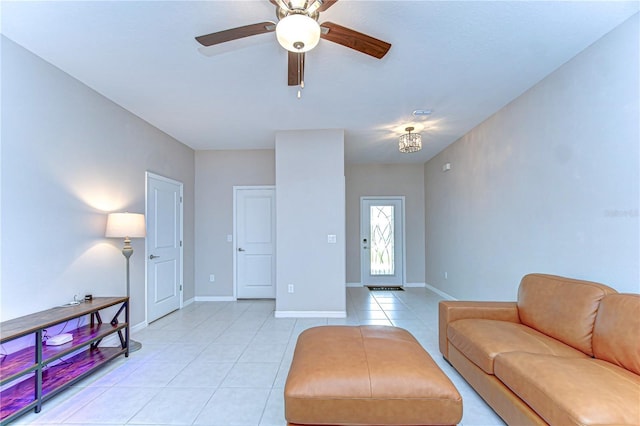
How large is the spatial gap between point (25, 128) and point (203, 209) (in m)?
2.96

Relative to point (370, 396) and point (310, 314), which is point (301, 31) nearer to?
point (370, 396)

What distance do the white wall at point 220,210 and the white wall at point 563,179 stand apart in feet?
11.0

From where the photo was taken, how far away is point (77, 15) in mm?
1896

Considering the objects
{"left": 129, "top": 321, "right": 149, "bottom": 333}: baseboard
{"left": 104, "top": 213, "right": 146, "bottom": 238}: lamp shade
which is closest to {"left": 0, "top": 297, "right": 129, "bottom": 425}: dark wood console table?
{"left": 104, "top": 213, "right": 146, "bottom": 238}: lamp shade

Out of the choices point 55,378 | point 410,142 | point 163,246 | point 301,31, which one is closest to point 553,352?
point 301,31

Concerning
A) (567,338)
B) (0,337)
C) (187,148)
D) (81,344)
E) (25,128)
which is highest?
(187,148)

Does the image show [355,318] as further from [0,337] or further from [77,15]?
[77,15]

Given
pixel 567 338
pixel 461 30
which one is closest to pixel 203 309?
pixel 567 338

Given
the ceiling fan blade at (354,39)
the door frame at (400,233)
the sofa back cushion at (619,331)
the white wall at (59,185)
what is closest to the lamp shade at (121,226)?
the white wall at (59,185)

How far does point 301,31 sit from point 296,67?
20.2 inches

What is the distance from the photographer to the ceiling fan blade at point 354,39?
1.70 m

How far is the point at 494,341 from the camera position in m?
1.98

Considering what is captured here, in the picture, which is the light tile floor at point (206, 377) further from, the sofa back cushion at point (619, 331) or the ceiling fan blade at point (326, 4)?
the ceiling fan blade at point (326, 4)

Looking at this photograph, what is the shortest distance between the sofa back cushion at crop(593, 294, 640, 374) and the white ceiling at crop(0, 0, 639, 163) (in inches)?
71.6
